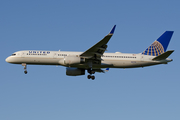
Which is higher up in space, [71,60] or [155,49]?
[155,49]

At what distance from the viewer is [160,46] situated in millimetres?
54156

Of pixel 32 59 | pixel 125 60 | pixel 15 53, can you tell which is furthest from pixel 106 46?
pixel 15 53

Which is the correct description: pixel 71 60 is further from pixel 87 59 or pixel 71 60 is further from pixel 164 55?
pixel 164 55

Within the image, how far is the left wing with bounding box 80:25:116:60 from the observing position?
44.2m

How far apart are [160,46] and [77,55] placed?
1569cm

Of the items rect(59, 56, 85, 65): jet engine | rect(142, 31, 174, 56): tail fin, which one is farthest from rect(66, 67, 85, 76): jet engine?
rect(142, 31, 174, 56): tail fin

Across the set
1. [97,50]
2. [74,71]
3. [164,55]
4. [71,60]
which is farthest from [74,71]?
[164,55]

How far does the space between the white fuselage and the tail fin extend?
1.95 meters

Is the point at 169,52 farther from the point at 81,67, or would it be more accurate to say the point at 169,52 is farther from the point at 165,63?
the point at 81,67

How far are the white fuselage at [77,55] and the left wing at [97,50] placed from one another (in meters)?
1.62

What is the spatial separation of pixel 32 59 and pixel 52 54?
11.6 ft

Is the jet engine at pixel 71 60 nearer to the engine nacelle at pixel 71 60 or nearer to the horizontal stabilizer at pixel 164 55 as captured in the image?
the engine nacelle at pixel 71 60

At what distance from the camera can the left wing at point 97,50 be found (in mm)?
44203

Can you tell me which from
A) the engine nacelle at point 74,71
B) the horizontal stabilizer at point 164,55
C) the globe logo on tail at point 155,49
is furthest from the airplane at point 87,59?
the engine nacelle at point 74,71
